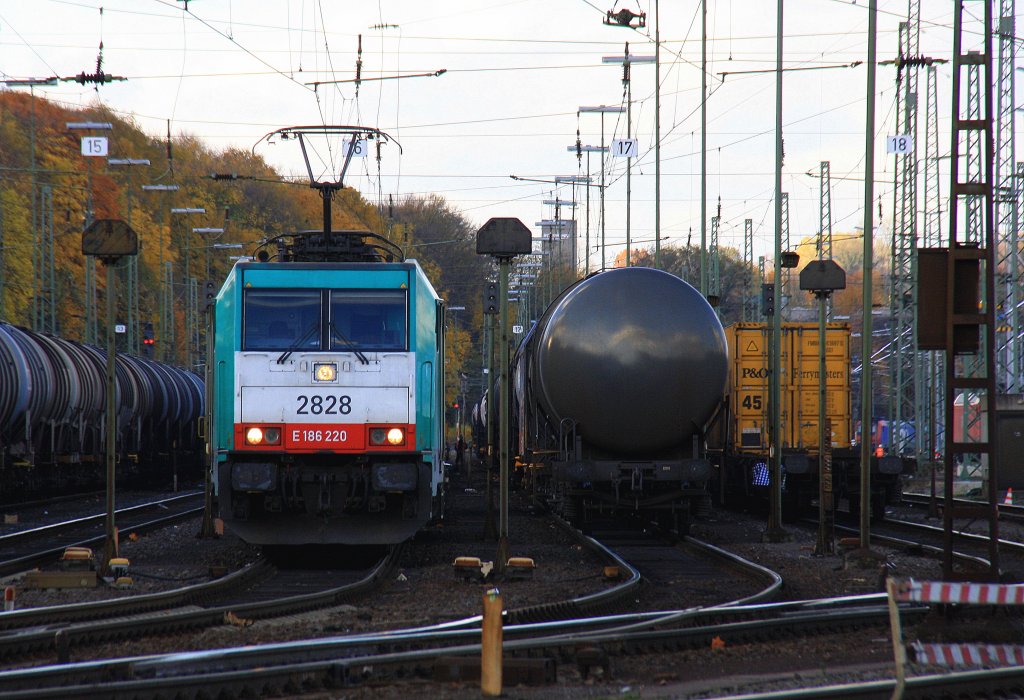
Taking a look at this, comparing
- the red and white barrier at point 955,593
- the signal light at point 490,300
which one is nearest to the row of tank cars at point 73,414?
the signal light at point 490,300

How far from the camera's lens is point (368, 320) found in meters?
13.7

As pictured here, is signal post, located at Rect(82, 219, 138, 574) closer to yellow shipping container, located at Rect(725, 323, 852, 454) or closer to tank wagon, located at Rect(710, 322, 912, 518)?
tank wagon, located at Rect(710, 322, 912, 518)

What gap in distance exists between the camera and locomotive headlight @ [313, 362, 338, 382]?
1346 cm

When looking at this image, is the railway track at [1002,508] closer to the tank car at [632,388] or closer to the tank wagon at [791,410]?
the tank wagon at [791,410]

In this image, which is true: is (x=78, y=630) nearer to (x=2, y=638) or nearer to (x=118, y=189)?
(x=2, y=638)

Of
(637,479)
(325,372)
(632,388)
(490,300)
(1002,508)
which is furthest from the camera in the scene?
(1002,508)

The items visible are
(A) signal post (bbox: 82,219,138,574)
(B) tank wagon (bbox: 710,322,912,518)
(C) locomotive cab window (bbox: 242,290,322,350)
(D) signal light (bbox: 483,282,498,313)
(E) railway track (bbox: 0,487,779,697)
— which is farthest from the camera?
(B) tank wagon (bbox: 710,322,912,518)

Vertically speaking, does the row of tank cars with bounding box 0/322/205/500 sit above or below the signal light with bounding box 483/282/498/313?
below

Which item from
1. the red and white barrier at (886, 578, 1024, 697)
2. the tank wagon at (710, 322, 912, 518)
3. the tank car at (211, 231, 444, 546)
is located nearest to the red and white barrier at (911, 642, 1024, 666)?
the red and white barrier at (886, 578, 1024, 697)

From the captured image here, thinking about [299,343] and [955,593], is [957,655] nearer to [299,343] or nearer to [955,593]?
[955,593]

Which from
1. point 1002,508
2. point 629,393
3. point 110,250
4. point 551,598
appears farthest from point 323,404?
point 1002,508

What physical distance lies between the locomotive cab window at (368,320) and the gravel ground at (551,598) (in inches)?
102

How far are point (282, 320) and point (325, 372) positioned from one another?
2.59ft

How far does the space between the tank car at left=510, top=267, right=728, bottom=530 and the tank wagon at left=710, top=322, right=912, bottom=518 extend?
6.11m
